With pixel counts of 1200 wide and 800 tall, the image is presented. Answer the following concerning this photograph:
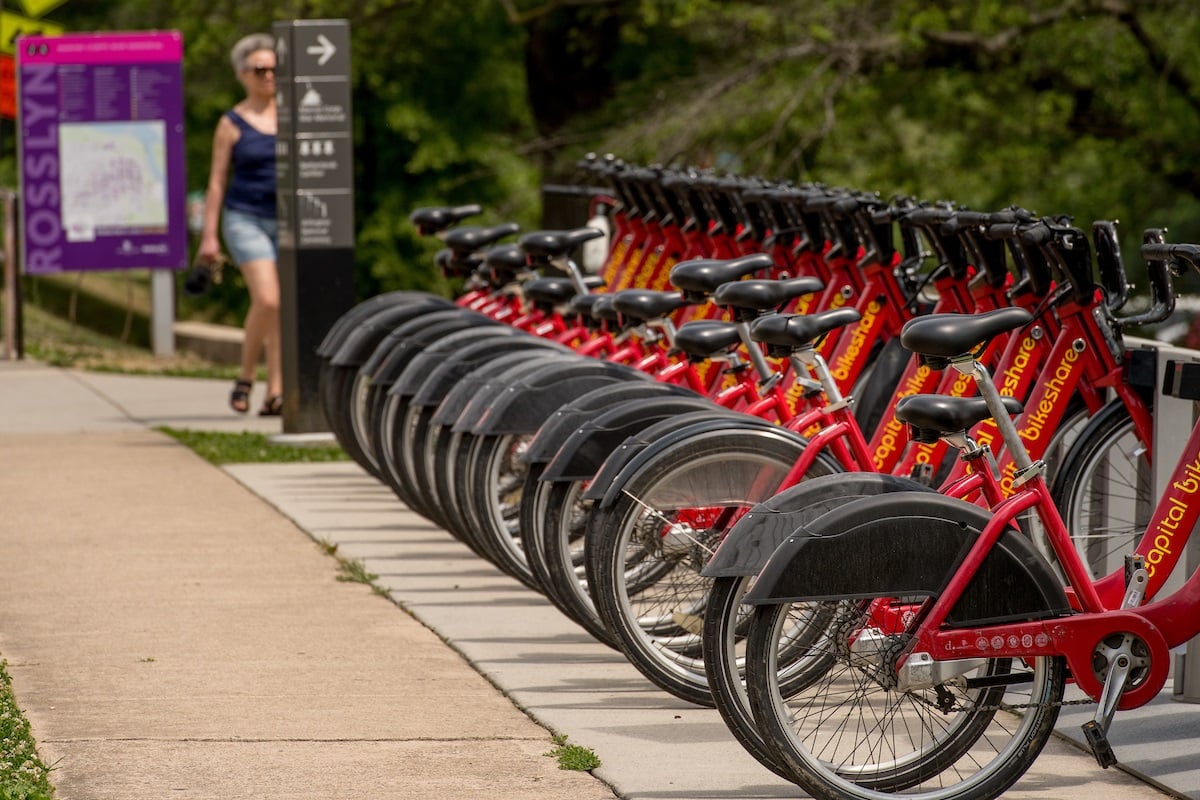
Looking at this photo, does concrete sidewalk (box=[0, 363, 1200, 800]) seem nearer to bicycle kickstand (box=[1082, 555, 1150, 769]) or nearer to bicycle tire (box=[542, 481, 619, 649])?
bicycle tire (box=[542, 481, 619, 649])

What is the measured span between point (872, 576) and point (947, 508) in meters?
0.19

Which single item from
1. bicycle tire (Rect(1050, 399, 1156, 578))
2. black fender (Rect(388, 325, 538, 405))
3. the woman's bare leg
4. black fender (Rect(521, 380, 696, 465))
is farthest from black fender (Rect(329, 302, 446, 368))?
bicycle tire (Rect(1050, 399, 1156, 578))

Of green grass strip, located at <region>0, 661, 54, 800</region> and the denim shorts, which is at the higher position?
the denim shorts

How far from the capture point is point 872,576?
13.5ft

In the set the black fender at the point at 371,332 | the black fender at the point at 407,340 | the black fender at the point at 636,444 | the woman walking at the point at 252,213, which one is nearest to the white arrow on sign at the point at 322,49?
the woman walking at the point at 252,213

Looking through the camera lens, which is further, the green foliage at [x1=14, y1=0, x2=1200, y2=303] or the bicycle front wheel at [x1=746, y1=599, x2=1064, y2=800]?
the green foliage at [x1=14, y1=0, x2=1200, y2=303]

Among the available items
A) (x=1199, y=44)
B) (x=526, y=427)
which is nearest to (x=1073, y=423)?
(x=526, y=427)

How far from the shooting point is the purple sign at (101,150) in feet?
48.6

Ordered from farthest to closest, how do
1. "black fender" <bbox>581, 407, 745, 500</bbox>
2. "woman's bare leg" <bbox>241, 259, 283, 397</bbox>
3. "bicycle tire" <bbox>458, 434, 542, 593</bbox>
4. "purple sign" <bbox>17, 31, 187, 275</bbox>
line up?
1. "purple sign" <bbox>17, 31, 187, 275</bbox>
2. "woman's bare leg" <bbox>241, 259, 283, 397</bbox>
3. "bicycle tire" <bbox>458, 434, 542, 593</bbox>
4. "black fender" <bbox>581, 407, 745, 500</bbox>

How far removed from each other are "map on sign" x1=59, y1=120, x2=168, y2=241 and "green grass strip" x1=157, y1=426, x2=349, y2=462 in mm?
4502

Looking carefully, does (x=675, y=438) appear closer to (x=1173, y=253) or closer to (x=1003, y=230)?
(x=1003, y=230)

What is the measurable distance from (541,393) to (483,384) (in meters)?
0.41

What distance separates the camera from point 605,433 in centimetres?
557

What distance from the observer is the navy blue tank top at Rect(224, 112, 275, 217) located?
37.2ft
